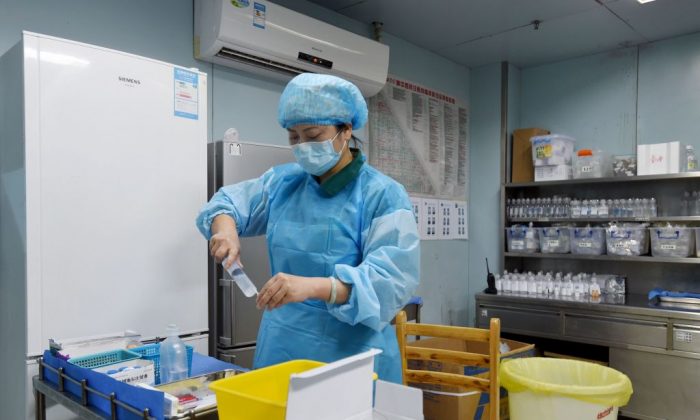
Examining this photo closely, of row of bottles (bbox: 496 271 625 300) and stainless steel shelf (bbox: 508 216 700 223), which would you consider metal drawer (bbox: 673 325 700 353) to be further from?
stainless steel shelf (bbox: 508 216 700 223)

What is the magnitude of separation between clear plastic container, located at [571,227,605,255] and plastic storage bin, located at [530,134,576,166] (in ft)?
1.83

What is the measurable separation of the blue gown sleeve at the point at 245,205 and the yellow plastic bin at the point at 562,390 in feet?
4.20

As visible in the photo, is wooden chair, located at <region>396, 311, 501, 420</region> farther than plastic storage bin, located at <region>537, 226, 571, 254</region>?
No

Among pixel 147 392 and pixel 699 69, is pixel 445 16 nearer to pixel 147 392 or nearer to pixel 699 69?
pixel 699 69

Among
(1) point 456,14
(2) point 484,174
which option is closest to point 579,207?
(2) point 484,174

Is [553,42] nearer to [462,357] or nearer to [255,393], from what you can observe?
[462,357]

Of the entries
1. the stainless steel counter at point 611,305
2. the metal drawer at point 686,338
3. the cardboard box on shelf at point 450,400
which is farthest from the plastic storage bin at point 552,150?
the cardboard box on shelf at point 450,400

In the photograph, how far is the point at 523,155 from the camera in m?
4.24

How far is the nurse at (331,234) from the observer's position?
135cm

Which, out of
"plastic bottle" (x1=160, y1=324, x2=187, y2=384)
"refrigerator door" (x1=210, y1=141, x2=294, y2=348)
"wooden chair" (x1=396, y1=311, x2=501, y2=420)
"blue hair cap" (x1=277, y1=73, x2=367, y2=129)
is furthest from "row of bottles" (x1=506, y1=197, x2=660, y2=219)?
"plastic bottle" (x1=160, y1=324, x2=187, y2=384)

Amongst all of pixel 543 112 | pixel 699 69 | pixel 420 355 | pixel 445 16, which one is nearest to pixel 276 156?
pixel 420 355

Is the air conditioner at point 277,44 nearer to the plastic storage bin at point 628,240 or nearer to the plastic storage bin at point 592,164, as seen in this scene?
the plastic storage bin at point 592,164

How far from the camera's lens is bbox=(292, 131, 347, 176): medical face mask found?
4.78 ft

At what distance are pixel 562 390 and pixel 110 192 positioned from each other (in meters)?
1.87
